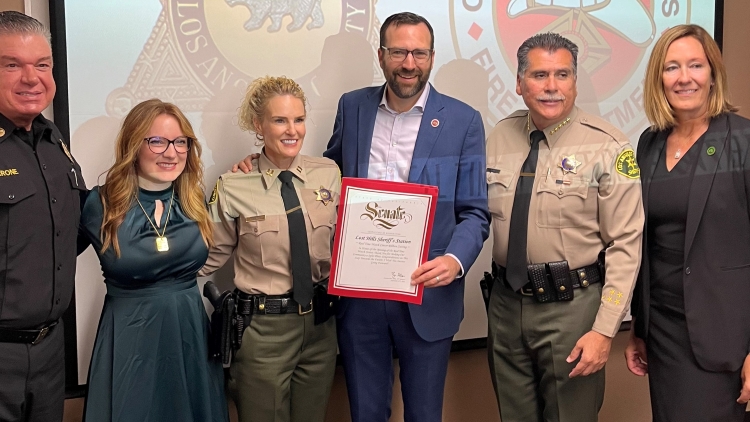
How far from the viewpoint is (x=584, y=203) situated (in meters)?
2.19

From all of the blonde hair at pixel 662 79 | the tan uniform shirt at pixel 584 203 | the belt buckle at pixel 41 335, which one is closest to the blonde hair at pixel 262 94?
the tan uniform shirt at pixel 584 203

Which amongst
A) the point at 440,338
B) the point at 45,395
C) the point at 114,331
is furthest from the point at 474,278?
the point at 45,395

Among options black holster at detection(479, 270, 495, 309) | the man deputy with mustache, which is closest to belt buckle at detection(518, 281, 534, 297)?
the man deputy with mustache

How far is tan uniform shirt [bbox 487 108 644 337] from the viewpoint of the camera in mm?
2121

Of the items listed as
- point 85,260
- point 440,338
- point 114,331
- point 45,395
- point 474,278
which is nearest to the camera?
point 45,395

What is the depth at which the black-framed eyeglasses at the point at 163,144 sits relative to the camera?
6.87 ft

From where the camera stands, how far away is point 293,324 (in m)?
2.20

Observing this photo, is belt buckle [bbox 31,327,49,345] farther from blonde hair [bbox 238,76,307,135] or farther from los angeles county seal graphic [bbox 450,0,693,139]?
los angeles county seal graphic [bbox 450,0,693,139]

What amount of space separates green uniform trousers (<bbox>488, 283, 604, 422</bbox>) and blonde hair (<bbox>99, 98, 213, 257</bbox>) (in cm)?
103

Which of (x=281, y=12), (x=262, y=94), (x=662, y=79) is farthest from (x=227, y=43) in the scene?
(x=662, y=79)

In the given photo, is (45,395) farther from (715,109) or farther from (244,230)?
(715,109)

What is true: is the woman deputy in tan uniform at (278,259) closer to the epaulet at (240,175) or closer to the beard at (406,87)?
the epaulet at (240,175)

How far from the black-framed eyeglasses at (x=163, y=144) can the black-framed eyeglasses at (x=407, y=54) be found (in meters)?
0.73

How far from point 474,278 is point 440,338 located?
76cm
